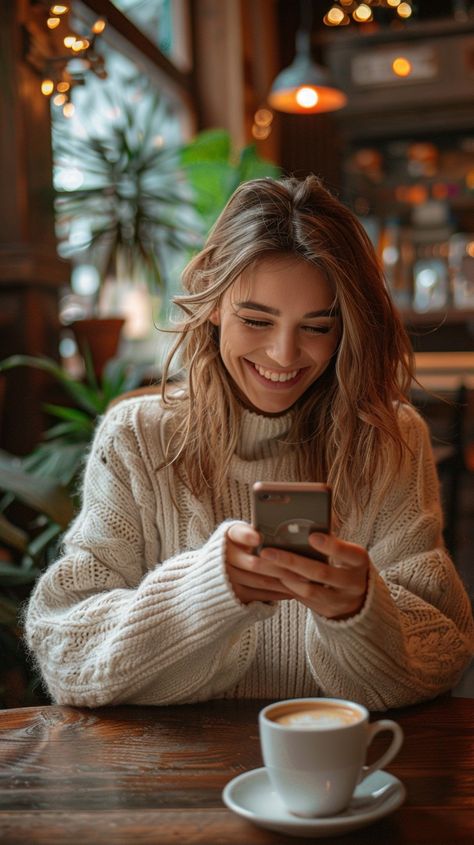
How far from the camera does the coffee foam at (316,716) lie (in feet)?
2.73

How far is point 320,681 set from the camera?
126cm

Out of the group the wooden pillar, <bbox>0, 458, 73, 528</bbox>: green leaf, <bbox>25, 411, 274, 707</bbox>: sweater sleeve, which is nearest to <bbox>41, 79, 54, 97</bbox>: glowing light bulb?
the wooden pillar

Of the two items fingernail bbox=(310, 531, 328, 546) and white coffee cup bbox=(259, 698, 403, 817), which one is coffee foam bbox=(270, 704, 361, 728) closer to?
white coffee cup bbox=(259, 698, 403, 817)

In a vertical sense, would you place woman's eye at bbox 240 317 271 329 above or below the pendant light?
below

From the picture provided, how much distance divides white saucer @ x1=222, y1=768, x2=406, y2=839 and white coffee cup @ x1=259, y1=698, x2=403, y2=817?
0.01 m

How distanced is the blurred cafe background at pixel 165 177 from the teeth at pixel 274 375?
0.31 m

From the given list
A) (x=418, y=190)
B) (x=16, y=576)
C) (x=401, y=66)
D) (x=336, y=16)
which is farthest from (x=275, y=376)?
(x=418, y=190)

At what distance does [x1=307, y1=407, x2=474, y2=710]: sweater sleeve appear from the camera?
1.16 metres

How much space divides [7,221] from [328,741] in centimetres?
262

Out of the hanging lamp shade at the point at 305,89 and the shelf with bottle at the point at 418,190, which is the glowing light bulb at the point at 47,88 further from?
the shelf with bottle at the point at 418,190

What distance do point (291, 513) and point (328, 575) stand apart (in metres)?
0.10

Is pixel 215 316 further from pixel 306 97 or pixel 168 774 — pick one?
pixel 306 97

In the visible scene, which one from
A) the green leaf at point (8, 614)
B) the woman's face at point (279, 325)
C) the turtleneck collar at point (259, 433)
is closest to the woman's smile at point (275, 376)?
the woman's face at point (279, 325)

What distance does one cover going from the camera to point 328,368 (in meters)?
1.50
